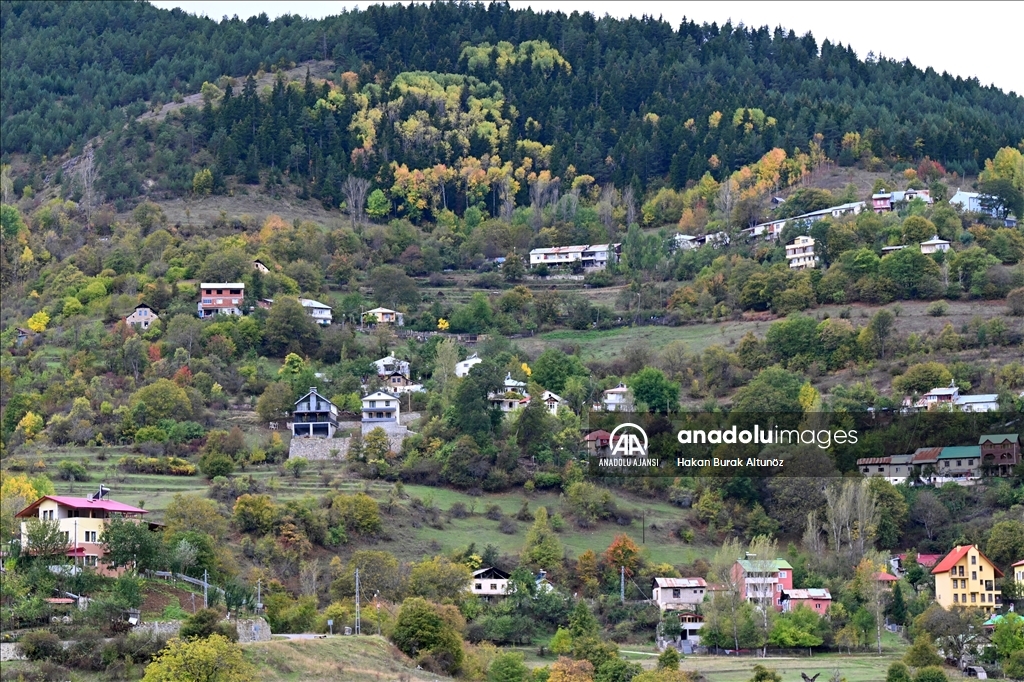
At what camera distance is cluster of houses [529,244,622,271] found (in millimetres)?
107250

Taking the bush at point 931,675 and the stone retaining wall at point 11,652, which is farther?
the bush at point 931,675

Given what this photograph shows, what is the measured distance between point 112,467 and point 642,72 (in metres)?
74.6

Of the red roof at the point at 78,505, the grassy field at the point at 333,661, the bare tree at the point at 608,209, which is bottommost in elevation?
the grassy field at the point at 333,661

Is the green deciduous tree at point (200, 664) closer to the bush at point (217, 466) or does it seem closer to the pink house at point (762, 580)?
the pink house at point (762, 580)

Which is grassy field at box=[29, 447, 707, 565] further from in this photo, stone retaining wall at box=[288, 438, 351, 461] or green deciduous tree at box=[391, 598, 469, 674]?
green deciduous tree at box=[391, 598, 469, 674]

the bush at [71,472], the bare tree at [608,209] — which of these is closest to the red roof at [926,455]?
the bush at [71,472]

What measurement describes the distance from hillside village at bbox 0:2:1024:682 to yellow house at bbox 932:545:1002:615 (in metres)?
0.15

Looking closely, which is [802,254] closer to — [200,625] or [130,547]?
[130,547]

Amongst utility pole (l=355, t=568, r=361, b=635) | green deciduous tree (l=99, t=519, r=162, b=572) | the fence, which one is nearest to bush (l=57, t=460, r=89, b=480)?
green deciduous tree (l=99, t=519, r=162, b=572)

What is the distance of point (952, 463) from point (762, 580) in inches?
545

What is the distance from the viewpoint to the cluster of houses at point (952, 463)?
72.4 m

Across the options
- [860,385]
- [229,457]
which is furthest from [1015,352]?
[229,457]

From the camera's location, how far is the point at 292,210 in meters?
111

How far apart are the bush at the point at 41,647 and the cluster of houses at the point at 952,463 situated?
3633cm
